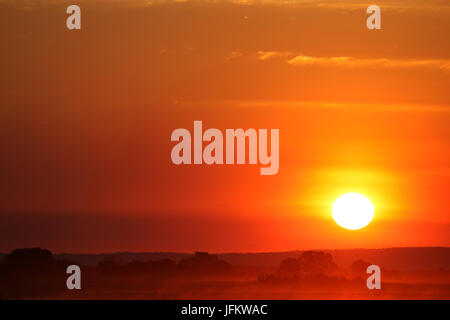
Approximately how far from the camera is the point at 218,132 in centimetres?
3588
